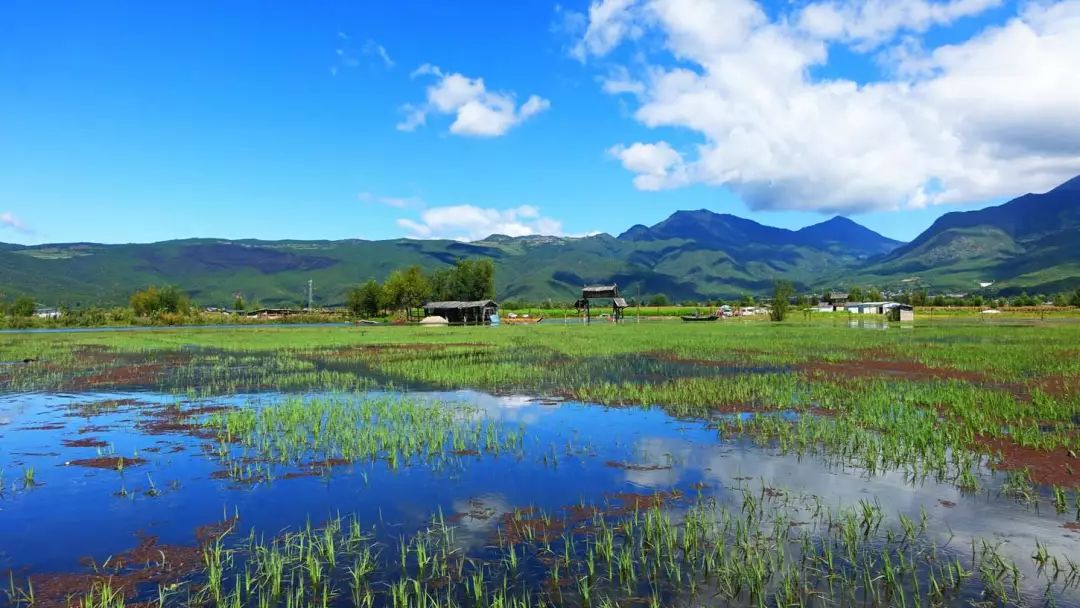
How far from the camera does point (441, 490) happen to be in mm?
10922

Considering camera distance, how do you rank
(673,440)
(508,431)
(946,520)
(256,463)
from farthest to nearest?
(508,431)
(673,440)
(256,463)
(946,520)

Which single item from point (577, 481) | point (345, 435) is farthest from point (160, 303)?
point (577, 481)

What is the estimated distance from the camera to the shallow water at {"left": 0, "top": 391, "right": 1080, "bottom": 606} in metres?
8.75

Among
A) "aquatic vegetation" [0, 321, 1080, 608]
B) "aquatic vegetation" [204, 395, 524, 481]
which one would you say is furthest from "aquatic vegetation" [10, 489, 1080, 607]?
"aquatic vegetation" [204, 395, 524, 481]

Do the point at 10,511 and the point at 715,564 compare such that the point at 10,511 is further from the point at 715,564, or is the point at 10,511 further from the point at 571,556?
the point at 715,564

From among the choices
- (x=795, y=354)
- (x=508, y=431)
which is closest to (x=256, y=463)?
(x=508, y=431)

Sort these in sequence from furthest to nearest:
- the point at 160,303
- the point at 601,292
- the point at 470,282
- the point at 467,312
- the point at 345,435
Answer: the point at 470,282, the point at 160,303, the point at 601,292, the point at 467,312, the point at 345,435

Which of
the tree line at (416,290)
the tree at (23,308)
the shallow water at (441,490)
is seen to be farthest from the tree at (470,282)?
the shallow water at (441,490)

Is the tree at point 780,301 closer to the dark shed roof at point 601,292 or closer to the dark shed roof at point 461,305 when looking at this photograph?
the dark shed roof at point 601,292

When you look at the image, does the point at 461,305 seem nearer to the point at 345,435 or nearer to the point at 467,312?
the point at 467,312

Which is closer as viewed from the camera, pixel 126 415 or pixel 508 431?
pixel 508 431

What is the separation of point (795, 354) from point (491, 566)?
107 feet

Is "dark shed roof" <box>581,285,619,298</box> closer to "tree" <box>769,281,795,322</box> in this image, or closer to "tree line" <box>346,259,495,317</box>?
"tree" <box>769,281,795,322</box>

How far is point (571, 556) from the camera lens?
26.2ft
